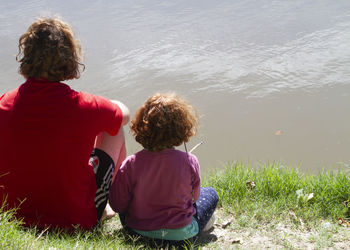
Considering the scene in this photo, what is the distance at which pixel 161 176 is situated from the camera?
210 centimetres

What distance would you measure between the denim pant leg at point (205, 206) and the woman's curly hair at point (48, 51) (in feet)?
3.40

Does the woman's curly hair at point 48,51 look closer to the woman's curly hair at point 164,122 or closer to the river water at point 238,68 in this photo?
the woman's curly hair at point 164,122

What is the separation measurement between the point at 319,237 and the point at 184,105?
107 cm

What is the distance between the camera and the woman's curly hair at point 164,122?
2055 mm

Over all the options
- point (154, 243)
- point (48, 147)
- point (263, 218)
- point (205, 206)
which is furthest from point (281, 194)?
point (48, 147)

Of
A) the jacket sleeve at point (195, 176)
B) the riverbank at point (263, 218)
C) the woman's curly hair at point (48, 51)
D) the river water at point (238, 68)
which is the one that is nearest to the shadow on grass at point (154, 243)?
the riverbank at point (263, 218)

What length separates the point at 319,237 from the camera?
2.28 m

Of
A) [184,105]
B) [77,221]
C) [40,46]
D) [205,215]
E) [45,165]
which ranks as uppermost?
[40,46]

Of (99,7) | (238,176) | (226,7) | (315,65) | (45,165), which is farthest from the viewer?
(99,7)

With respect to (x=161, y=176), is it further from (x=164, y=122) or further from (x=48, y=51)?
(x=48, y=51)

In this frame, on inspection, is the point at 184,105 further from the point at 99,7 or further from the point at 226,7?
the point at 99,7

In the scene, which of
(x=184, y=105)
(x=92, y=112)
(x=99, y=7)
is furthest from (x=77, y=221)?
(x=99, y=7)

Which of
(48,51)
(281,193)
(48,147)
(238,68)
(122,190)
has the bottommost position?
(281,193)

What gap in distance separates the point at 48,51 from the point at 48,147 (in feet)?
1.55
